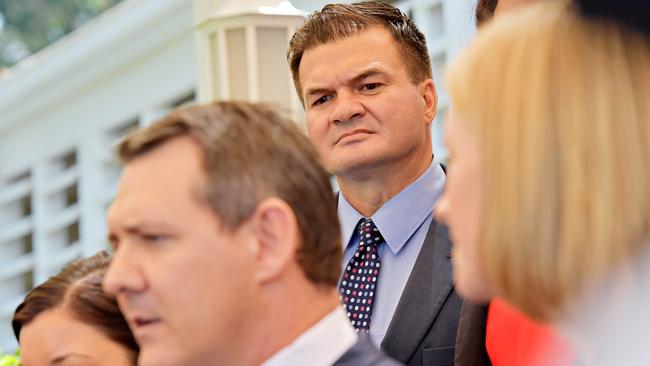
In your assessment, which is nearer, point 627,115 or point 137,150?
point 627,115

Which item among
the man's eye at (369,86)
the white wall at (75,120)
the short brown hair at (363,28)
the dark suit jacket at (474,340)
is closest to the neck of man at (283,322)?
the dark suit jacket at (474,340)

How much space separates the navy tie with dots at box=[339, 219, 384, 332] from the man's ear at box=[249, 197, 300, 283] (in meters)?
1.11

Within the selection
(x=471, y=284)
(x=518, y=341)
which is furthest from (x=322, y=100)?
(x=471, y=284)

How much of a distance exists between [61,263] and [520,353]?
5494 mm

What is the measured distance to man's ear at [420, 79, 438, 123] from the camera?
3.12 metres

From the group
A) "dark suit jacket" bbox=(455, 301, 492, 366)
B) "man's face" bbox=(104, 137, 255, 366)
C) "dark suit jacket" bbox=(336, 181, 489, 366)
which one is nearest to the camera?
"man's face" bbox=(104, 137, 255, 366)

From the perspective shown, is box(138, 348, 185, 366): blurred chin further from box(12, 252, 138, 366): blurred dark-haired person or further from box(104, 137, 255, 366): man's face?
box(12, 252, 138, 366): blurred dark-haired person

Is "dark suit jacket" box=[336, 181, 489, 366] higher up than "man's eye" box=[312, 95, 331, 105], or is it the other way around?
"man's eye" box=[312, 95, 331, 105]

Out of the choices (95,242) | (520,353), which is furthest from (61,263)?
(520,353)

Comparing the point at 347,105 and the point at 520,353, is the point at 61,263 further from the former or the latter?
the point at 520,353

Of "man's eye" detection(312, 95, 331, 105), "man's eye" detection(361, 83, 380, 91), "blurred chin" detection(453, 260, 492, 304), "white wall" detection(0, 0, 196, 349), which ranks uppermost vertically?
"man's eye" detection(361, 83, 380, 91)

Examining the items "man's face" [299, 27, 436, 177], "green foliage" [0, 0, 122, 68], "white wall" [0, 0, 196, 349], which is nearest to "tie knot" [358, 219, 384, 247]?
"man's face" [299, 27, 436, 177]

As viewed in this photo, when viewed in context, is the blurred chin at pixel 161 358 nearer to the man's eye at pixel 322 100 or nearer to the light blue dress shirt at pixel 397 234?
the light blue dress shirt at pixel 397 234

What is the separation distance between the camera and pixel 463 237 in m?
1.38
